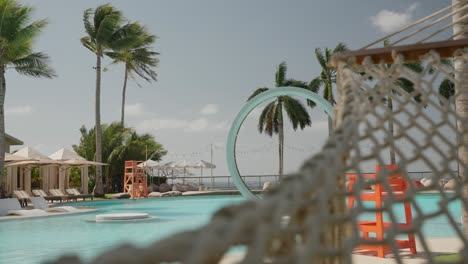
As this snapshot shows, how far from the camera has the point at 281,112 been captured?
2681cm

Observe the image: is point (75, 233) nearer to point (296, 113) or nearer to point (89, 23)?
point (89, 23)

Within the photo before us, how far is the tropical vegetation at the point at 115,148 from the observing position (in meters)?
23.3

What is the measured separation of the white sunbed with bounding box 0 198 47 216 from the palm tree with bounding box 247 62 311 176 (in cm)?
1600

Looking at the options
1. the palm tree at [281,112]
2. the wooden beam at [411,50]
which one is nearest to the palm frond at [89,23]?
the palm tree at [281,112]

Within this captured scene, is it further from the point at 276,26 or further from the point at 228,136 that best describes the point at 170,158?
the point at 228,136

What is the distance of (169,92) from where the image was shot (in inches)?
1347

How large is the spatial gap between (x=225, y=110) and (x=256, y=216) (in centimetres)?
3331

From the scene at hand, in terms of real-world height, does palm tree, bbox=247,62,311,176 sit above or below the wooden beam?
above

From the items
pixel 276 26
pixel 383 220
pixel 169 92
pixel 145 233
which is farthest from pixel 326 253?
pixel 169 92

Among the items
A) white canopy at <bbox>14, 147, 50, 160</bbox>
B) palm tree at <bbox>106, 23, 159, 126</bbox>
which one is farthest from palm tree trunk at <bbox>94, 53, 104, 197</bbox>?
palm tree at <bbox>106, 23, 159, 126</bbox>

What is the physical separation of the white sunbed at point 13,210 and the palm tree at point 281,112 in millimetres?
15996

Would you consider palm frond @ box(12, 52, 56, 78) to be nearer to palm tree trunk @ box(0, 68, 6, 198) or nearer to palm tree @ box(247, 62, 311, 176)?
palm tree trunk @ box(0, 68, 6, 198)

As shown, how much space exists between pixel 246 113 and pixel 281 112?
17.3 m

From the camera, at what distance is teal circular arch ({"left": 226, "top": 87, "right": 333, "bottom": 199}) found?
371 inches
